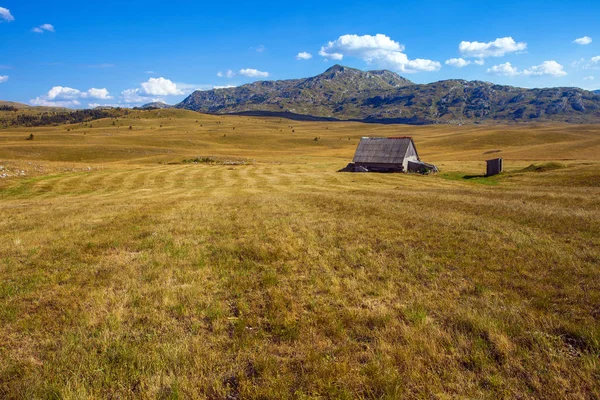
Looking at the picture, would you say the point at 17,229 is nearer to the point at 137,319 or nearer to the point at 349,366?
the point at 137,319

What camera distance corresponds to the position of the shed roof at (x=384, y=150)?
6272cm

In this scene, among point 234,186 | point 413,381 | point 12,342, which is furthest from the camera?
point 234,186

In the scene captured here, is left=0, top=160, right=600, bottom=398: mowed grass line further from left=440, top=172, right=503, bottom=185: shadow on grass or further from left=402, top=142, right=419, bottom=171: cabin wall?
left=402, top=142, right=419, bottom=171: cabin wall

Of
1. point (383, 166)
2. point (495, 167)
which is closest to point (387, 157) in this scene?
point (383, 166)

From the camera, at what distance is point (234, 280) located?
9523 mm

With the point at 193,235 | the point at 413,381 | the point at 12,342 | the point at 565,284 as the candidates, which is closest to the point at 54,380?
the point at 12,342

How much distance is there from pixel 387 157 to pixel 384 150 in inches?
78.4

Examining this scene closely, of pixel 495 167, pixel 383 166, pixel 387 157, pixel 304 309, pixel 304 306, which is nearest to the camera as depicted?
pixel 304 309

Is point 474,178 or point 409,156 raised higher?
point 409,156

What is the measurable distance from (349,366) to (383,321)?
1.74 m

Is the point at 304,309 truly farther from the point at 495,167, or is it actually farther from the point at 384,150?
the point at 384,150

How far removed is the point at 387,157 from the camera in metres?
63.5

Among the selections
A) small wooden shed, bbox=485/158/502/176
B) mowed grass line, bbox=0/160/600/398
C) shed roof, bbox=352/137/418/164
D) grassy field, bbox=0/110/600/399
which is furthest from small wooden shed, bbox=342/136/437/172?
mowed grass line, bbox=0/160/600/398

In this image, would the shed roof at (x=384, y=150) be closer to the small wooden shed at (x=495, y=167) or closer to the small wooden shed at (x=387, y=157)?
the small wooden shed at (x=387, y=157)
